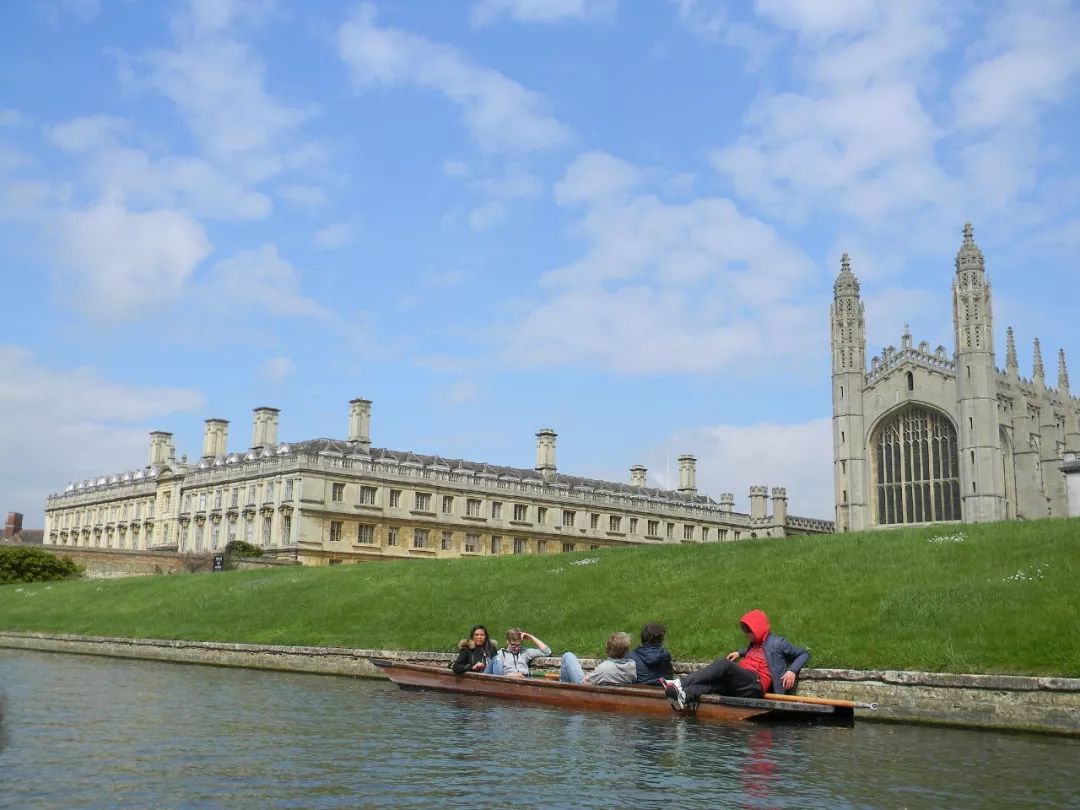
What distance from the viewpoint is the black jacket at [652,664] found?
1764cm

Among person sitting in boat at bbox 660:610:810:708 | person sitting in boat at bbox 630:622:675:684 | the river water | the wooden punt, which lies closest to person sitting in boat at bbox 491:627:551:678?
the wooden punt

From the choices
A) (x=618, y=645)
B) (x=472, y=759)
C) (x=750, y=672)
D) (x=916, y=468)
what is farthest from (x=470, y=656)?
(x=916, y=468)

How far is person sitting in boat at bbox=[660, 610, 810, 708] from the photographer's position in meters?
15.9

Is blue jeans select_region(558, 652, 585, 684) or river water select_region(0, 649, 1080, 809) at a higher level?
blue jeans select_region(558, 652, 585, 684)

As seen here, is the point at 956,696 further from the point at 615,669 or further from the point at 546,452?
the point at 546,452

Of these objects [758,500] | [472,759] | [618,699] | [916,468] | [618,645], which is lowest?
[472,759]

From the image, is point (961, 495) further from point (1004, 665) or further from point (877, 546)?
point (1004, 665)

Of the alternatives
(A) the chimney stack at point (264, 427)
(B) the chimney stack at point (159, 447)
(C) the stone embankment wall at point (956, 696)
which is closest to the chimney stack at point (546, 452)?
(A) the chimney stack at point (264, 427)

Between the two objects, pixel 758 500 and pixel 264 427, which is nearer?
pixel 264 427

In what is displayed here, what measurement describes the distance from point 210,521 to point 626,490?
38.0 meters

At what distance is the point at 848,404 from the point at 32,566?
53.3 m

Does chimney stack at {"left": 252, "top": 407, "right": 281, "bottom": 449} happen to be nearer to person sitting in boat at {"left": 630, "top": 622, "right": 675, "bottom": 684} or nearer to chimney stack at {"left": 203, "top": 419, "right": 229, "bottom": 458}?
chimney stack at {"left": 203, "top": 419, "right": 229, "bottom": 458}

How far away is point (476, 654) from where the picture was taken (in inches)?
811

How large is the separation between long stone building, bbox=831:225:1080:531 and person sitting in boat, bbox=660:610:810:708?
5239 cm
